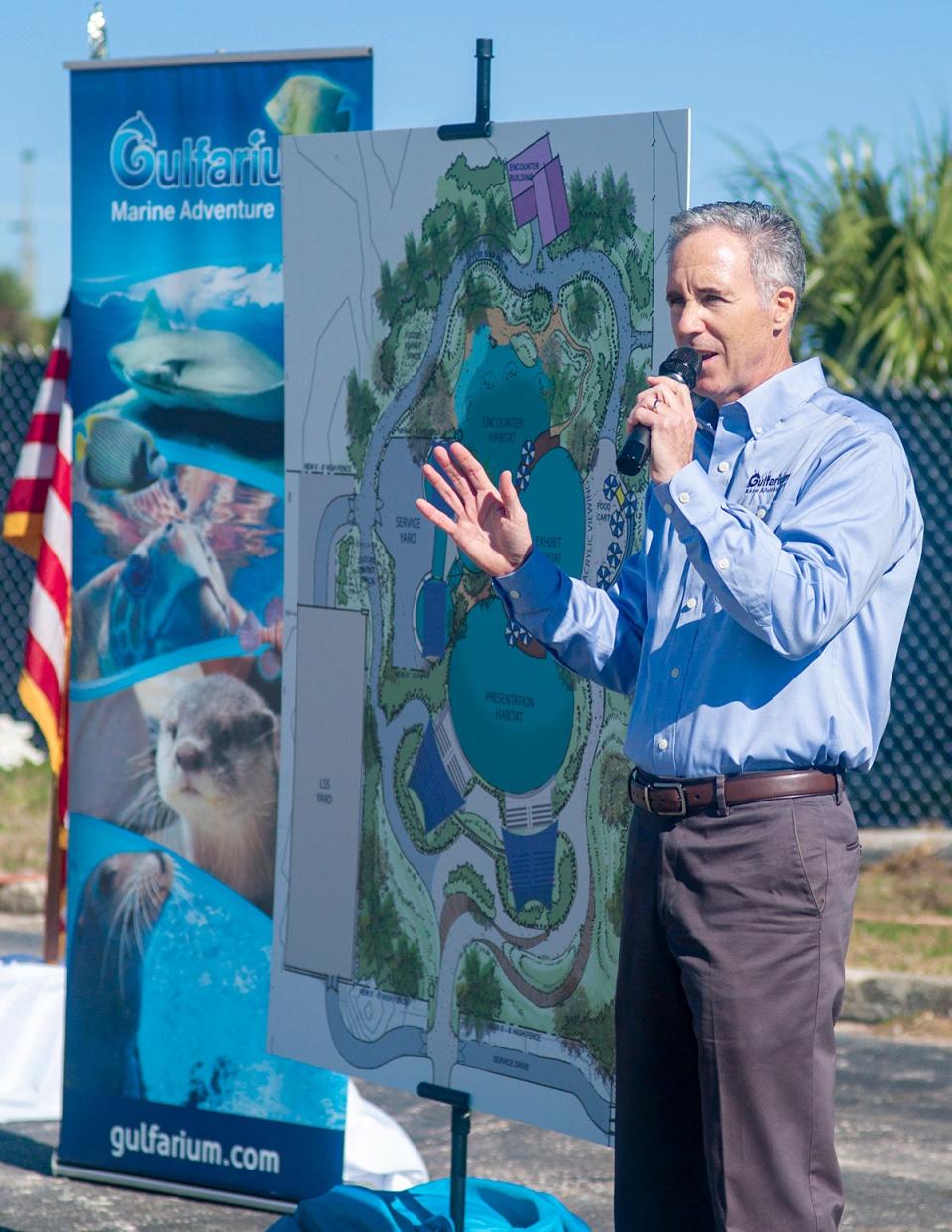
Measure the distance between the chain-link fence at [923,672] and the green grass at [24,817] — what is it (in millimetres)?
4300

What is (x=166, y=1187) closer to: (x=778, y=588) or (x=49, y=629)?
(x=49, y=629)

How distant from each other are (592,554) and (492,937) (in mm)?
874

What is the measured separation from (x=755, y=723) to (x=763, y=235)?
2.78 ft

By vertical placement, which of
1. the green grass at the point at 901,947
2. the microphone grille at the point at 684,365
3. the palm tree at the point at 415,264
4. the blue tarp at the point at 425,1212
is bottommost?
the green grass at the point at 901,947

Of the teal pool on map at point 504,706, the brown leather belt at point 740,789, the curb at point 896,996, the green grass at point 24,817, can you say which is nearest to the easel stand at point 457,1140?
the teal pool on map at point 504,706

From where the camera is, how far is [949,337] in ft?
39.6

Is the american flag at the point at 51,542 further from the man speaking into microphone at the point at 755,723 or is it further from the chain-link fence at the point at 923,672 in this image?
the chain-link fence at the point at 923,672

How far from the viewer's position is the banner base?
5113mm

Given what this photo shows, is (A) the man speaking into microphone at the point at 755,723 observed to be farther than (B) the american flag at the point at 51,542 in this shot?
No

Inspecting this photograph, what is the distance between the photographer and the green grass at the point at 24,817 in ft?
31.2

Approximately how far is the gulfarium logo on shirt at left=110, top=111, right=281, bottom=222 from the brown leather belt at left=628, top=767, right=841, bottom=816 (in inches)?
91.4

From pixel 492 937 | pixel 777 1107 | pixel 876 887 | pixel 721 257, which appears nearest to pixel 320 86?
pixel 721 257

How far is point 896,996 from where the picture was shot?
24.2 ft

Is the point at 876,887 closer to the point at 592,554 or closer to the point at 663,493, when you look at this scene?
the point at 592,554
